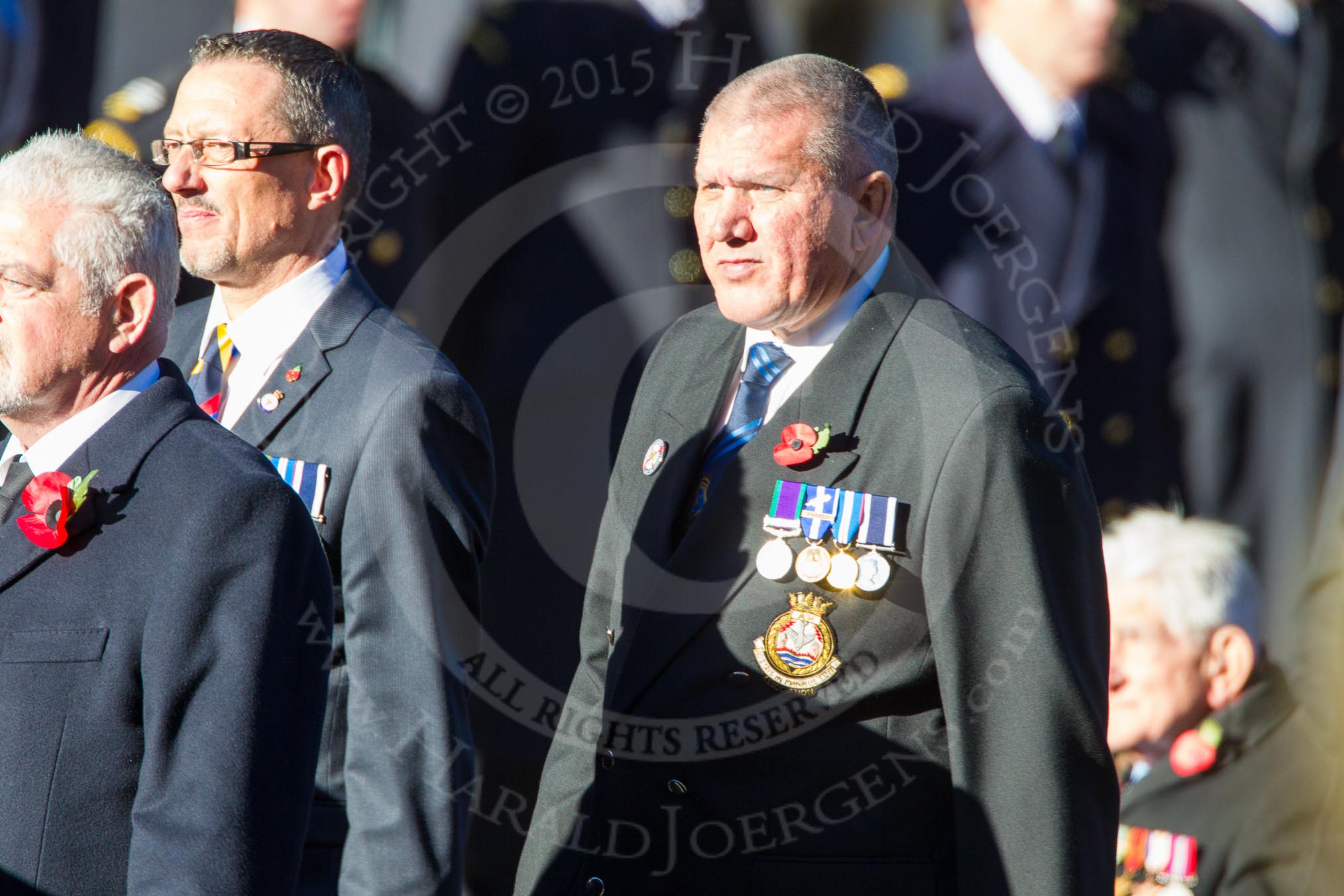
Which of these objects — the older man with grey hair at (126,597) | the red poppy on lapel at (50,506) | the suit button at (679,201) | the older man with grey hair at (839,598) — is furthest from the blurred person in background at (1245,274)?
the red poppy on lapel at (50,506)

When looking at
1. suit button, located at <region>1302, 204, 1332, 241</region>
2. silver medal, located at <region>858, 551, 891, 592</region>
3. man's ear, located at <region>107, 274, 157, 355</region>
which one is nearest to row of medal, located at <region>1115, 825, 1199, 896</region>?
silver medal, located at <region>858, 551, 891, 592</region>

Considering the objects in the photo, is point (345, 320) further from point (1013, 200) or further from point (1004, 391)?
point (1013, 200)

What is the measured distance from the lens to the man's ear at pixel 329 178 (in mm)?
2596

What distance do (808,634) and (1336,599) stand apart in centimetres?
200

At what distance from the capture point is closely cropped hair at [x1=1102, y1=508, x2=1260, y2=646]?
340cm

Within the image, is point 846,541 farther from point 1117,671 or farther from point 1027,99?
point 1027,99

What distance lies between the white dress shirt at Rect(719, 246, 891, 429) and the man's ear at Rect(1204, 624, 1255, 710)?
1.53 meters

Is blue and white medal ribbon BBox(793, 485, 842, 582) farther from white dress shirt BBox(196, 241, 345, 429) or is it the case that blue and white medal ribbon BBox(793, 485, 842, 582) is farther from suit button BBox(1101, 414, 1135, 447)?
suit button BBox(1101, 414, 1135, 447)

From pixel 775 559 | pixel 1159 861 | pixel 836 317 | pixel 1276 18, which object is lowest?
pixel 1159 861

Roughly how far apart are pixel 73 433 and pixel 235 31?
1669 mm

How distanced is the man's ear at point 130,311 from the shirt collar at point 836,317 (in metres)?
0.99

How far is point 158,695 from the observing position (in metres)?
1.64

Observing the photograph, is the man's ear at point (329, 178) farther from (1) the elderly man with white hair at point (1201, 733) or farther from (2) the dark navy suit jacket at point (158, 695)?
(1) the elderly man with white hair at point (1201, 733)

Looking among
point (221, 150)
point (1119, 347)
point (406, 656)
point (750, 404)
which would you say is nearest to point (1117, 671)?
point (1119, 347)
